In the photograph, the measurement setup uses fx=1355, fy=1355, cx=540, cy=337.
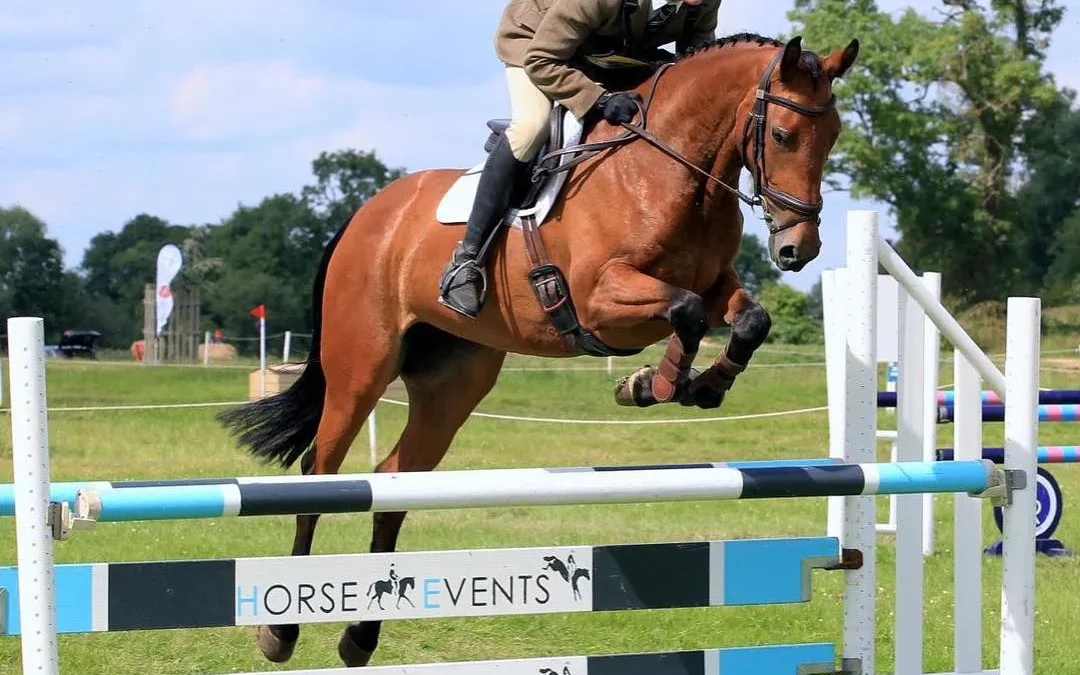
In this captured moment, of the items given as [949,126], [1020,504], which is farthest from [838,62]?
[949,126]

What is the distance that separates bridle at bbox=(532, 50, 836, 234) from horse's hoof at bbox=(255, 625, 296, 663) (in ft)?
5.99

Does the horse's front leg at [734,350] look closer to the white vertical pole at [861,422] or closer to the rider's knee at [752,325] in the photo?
the rider's knee at [752,325]

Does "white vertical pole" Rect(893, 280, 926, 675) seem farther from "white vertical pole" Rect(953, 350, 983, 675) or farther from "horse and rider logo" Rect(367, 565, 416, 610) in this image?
"horse and rider logo" Rect(367, 565, 416, 610)

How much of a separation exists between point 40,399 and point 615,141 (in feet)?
7.44

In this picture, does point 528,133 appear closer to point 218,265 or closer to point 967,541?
point 967,541

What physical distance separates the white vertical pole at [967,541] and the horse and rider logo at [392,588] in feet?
6.13

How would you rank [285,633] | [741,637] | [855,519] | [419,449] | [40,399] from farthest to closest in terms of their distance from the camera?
[741,637], [419,449], [285,633], [855,519], [40,399]

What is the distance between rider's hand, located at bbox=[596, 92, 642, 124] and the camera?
14.6 feet

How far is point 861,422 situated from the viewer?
3.40 metres

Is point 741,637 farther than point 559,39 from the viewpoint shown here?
Yes

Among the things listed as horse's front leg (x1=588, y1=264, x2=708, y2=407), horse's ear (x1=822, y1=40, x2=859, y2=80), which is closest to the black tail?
horse's front leg (x1=588, y1=264, x2=708, y2=407)

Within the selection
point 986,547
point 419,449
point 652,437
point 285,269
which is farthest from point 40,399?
point 285,269

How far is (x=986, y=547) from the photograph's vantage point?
770 centimetres

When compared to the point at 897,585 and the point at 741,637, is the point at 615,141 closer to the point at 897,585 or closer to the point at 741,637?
the point at 897,585
